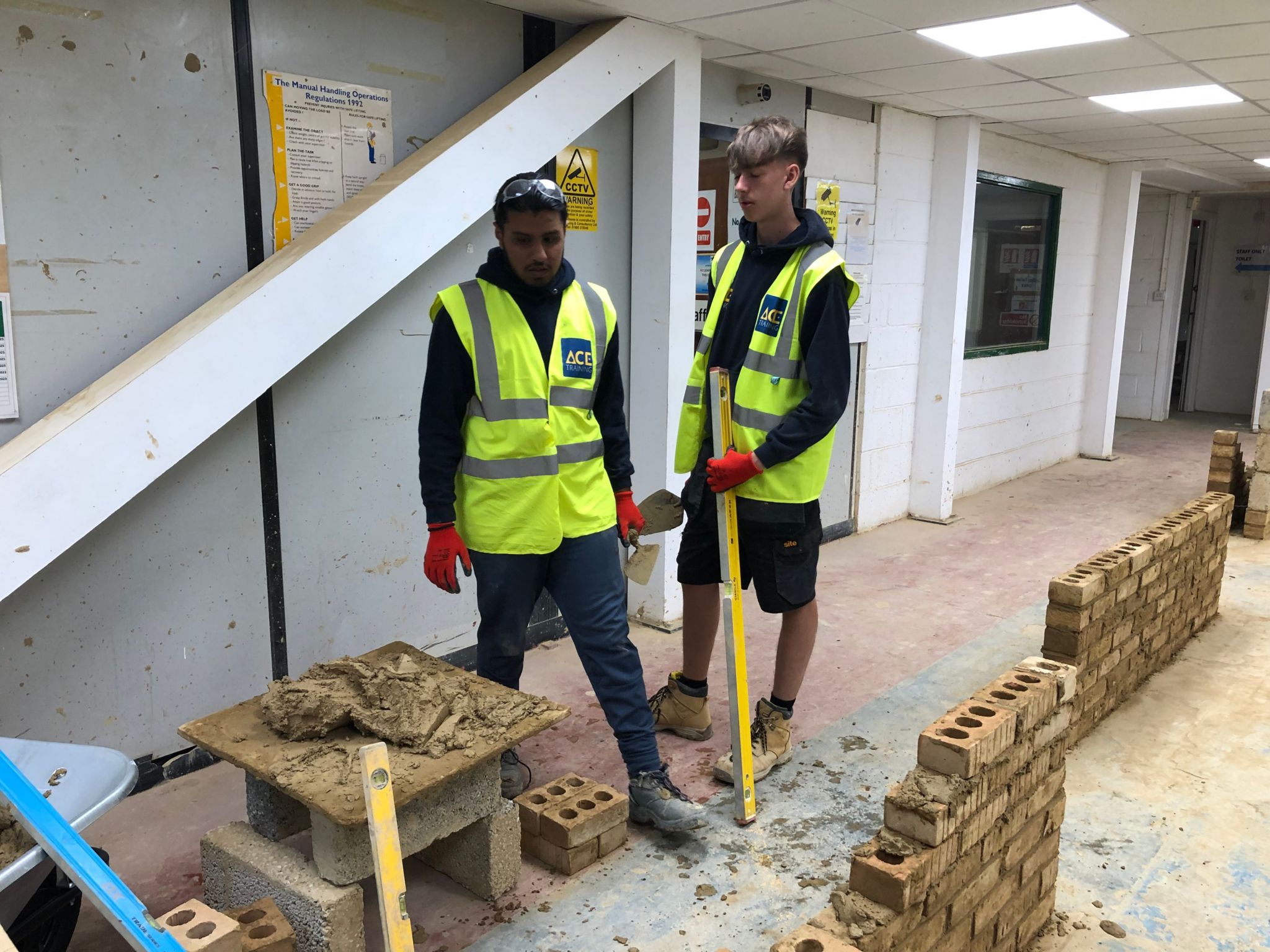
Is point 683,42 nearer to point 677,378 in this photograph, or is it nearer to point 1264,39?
point 677,378

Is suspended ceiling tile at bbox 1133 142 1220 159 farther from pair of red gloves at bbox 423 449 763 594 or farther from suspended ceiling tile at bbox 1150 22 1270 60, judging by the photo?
pair of red gloves at bbox 423 449 763 594

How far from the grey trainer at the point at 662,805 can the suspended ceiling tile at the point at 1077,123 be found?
4811mm

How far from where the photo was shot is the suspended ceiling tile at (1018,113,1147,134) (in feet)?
18.0

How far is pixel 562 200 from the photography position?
89.3 inches

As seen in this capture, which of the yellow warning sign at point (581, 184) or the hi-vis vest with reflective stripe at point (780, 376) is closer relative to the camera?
the hi-vis vest with reflective stripe at point (780, 376)

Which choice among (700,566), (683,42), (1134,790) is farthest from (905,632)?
(683,42)

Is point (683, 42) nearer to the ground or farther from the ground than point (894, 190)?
farther from the ground

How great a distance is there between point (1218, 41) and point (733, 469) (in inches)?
116

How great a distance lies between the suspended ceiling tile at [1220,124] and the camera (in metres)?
5.54

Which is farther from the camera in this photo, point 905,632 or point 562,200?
point 905,632

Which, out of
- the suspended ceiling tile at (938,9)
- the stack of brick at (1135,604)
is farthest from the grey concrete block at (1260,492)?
the suspended ceiling tile at (938,9)

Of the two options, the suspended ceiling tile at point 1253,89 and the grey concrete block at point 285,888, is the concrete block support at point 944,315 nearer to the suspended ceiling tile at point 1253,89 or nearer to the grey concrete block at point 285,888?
the suspended ceiling tile at point 1253,89

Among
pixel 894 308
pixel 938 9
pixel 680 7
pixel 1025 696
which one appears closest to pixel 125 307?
pixel 680 7

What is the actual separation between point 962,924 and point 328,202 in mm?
2551
